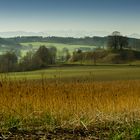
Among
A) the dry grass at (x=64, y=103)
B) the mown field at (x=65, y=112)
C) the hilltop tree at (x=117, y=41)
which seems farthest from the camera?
the hilltop tree at (x=117, y=41)

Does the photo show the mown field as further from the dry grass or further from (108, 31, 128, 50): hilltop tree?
(108, 31, 128, 50): hilltop tree

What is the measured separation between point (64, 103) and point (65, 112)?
0.74 m

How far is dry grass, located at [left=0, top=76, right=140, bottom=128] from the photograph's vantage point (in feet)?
22.9

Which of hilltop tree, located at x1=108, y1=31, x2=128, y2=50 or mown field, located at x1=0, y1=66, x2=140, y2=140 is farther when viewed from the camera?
hilltop tree, located at x1=108, y1=31, x2=128, y2=50

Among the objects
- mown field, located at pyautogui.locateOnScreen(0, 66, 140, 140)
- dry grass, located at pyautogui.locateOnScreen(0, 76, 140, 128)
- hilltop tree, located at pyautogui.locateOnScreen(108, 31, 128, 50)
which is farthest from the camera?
hilltop tree, located at pyautogui.locateOnScreen(108, 31, 128, 50)

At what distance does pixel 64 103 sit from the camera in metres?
Result: 8.25

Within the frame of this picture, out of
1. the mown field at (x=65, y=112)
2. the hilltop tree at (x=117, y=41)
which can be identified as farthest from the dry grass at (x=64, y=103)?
the hilltop tree at (x=117, y=41)

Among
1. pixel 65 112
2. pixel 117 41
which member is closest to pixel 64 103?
pixel 65 112

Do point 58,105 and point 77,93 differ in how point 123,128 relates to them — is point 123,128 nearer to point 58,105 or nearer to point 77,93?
point 58,105

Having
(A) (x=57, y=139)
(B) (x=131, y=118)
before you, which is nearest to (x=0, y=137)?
(A) (x=57, y=139)

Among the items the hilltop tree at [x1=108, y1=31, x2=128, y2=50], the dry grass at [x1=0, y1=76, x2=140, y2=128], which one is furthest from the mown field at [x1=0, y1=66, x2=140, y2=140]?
the hilltop tree at [x1=108, y1=31, x2=128, y2=50]

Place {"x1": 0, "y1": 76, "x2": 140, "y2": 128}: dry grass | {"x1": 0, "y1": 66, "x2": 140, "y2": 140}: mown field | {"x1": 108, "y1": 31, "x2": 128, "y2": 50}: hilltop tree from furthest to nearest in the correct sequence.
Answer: {"x1": 108, "y1": 31, "x2": 128, "y2": 50}: hilltop tree
{"x1": 0, "y1": 76, "x2": 140, "y2": 128}: dry grass
{"x1": 0, "y1": 66, "x2": 140, "y2": 140}: mown field

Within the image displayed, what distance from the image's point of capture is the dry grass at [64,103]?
6.99 m

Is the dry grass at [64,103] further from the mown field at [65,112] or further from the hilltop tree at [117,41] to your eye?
the hilltop tree at [117,41]
